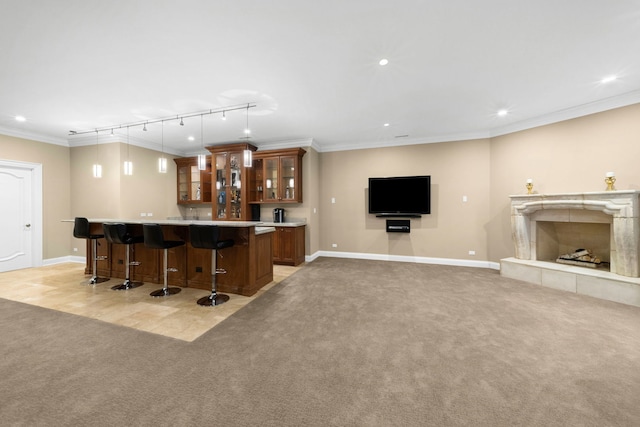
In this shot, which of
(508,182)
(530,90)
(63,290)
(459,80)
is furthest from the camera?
Answer: (508,182)

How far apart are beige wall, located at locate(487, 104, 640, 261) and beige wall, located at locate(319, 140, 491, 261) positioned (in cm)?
26

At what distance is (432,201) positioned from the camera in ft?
18.5

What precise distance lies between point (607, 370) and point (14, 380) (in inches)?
177

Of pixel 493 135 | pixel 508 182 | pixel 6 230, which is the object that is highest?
pixel 493 135

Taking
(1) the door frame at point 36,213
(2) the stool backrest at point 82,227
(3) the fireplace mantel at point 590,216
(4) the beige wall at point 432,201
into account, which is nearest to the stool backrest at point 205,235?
(2) the stool backrest at point 82,227

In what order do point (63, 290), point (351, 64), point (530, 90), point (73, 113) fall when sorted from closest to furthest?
1. point (351, 64)
2. point (530, 90)
3. point (63, 290)
4. point (73, 113)

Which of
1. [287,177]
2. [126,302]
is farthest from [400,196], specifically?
[126,302]

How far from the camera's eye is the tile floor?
108 inches

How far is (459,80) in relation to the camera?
319 cm

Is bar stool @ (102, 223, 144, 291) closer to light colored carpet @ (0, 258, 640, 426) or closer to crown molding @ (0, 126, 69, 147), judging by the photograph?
light colored carpet @ (0, 258, 640, 426)

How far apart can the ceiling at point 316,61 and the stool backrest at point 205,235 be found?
186 centimetres

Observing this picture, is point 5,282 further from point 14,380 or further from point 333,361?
point 333,361

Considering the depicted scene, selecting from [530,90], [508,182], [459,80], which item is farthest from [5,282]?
[508,182]

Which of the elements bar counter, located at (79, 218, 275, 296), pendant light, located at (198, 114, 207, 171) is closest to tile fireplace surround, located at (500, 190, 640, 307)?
bar counter, located at (79, 218, 275, 296)
